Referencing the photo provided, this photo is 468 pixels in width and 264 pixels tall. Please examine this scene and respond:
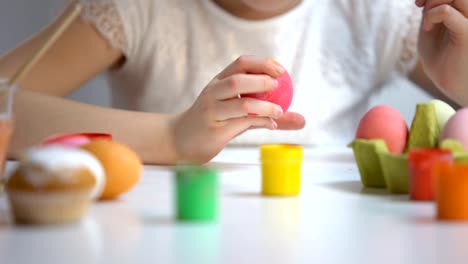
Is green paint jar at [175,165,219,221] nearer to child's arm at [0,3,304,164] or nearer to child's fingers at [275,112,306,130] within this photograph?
child's arm at [0,3,304,164]

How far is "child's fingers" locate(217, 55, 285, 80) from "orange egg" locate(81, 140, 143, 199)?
11.4 inches

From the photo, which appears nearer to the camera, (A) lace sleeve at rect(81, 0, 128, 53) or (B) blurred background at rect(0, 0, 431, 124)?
(A) lace sleeve at rect(81, 0, 128, 53)

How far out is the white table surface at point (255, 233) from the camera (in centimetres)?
44

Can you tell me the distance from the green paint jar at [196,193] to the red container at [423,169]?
191 millimetres

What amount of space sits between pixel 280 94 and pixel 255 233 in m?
0.48

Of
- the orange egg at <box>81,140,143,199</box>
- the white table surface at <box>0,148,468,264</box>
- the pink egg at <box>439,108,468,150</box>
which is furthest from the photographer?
the pink egg at <box>439,108,468,150</box>

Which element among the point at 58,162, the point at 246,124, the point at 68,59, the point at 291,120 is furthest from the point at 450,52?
the point at 58,162

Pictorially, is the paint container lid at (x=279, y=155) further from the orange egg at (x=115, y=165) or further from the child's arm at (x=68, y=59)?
the child's arm at (x=68, y=59)

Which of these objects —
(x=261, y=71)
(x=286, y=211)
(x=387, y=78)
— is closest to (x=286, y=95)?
(x=261, y=71)

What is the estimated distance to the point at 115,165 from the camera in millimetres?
617

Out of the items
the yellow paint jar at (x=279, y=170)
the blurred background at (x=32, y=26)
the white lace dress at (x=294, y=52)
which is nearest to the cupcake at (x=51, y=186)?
the yellow paint jar at (x=279, y=170)

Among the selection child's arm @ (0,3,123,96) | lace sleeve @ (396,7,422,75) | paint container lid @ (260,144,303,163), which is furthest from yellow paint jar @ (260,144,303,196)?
lace sleeve @ (396,7,422,75)

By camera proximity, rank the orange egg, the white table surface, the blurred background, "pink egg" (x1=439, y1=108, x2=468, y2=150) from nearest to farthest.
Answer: the white table surface, the orange egg, "pink egg" (x1=439, y1=108, x2=468, y2=150), the blurred background

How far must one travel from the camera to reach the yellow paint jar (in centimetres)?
67
